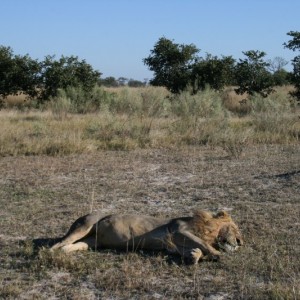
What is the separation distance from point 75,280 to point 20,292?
1.69ft

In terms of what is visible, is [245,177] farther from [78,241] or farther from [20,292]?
[20,292]

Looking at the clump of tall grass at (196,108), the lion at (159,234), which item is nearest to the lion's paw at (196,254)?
the lion at (159,234)

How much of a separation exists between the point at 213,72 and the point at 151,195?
17.0 metres

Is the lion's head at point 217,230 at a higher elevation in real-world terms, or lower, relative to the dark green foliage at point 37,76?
lower

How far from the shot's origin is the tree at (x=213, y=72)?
24806 millimetres

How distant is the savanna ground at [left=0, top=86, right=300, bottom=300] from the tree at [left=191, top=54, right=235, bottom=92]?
727cm

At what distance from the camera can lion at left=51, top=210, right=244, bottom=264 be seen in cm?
549

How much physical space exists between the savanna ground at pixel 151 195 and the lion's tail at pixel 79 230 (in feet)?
0.64

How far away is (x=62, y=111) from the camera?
21.1 m

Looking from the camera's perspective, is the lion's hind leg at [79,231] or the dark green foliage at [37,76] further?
the dark green foliage at [37,76]

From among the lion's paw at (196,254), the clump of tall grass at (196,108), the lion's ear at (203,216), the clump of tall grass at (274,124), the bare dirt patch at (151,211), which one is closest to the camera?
the bare dirt patch at (151,211)

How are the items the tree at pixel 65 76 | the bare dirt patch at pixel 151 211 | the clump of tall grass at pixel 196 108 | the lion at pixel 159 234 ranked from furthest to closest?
1. the tree at pixel 65 76
2. the clump of tall grass at pixel 196 108
3. the lion at pixel 159 234
4. the bare dirt patch at pixel 151 211

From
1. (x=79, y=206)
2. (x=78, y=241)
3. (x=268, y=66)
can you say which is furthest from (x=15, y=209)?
(x=268, y=66)

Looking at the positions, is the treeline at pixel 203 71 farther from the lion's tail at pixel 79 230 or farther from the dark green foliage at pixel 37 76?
the lion's tail at pixel 79 230
